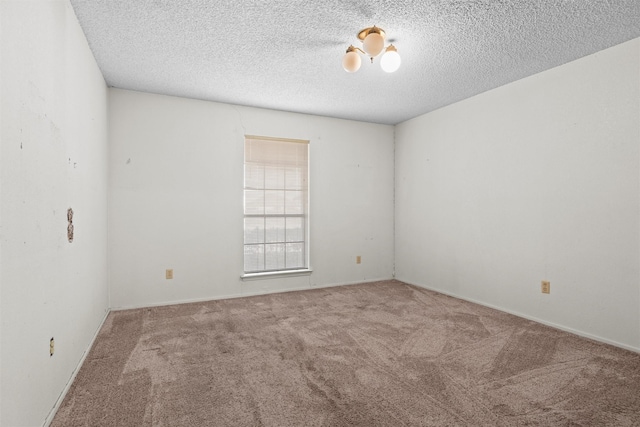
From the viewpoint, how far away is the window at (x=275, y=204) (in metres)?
4.23

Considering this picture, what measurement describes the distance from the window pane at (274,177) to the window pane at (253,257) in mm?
814

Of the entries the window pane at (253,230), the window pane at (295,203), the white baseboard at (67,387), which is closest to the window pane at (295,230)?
the window pane at (295,203)

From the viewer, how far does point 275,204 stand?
4.39 m

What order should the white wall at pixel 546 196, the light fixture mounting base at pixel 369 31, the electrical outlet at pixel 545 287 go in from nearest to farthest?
the light fixture mounting base at pixel 369 31 → the white wall at pixel 546 196 → the electrical outlet at pixel 545 287

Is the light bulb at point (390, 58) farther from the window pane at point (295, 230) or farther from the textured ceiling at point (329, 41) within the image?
the window pane at point (295, 230)

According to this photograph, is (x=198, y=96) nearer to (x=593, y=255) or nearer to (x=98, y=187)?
(x=98, y=187)

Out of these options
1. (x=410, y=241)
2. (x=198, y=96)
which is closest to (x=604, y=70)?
(x=410, y=241)

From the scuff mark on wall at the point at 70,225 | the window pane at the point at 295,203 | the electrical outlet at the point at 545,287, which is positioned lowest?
the electrical outlet at the point at 545,287

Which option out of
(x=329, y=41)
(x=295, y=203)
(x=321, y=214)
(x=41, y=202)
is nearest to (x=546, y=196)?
(x=329, y=41)

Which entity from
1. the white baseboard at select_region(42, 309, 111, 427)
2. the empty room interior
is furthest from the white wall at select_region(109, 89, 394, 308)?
the white baseboard at select_region(42, 309, 111, 427)

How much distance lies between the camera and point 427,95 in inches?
149

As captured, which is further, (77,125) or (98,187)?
(98,187)

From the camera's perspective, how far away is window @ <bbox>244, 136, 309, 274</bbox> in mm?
4227

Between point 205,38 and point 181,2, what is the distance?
43 cm
